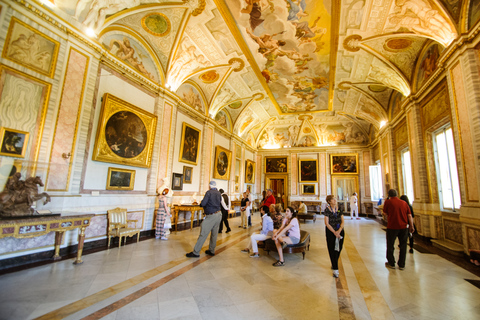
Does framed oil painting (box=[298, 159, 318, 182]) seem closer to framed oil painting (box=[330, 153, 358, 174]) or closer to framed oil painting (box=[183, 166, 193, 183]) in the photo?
framed oil painting (box=[330, 153, 358, 174])

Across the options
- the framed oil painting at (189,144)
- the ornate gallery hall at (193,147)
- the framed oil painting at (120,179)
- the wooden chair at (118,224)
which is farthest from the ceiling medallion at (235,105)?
the wooden chair at (118,224)

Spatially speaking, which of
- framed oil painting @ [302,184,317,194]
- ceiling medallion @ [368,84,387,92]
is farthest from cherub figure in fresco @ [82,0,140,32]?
framed oil painting @ [302,184,317,194]

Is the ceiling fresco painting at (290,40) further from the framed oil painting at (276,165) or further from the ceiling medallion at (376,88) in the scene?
the framed oil painting at (276,165)

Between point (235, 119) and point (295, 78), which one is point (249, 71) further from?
point (235, 119)

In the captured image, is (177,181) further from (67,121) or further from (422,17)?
(422,17)

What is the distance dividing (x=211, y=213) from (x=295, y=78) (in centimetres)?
878

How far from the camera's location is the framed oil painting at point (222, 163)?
40.9ft

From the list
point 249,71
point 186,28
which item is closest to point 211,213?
point 186,28

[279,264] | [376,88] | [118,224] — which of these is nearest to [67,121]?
[118,224]

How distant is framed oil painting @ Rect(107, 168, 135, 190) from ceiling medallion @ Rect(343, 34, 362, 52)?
8.96 m

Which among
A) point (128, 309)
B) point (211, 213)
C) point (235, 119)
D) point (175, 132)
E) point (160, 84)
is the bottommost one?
point (128, 309)

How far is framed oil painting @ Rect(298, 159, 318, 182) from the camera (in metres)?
18.1

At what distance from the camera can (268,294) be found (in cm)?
326

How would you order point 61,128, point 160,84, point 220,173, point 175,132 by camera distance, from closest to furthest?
point 61,128
point 160,84
point 175,132
point 220,173
